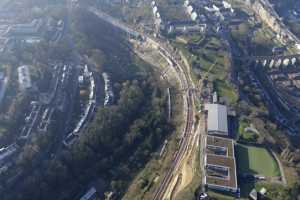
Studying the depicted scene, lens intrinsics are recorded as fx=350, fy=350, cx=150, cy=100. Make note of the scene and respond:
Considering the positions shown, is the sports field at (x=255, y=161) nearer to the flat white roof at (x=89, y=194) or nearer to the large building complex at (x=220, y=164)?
the large building complex at (x=220, y=164)

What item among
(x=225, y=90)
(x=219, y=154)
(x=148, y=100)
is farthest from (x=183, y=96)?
(x=219, y=154)

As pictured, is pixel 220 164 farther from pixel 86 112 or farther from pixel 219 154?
pixel 86 112

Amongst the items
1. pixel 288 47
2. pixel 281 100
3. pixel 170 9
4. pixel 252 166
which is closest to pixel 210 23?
pixel 170 9

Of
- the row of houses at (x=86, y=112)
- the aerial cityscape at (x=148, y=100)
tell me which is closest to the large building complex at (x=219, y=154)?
the aerial cityscape at (x=148, y=100)

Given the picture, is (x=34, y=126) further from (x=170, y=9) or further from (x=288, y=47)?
(x=288, y=47)

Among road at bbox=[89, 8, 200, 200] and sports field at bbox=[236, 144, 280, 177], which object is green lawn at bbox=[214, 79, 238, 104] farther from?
sports field at bbox=[236, 144, 280, 177]

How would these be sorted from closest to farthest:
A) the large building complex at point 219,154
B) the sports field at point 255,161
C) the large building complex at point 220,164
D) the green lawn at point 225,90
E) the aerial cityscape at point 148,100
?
the large building complex at point 220,164, the large building complex at point 219,154, the sports field at point 255,161, the aerial cityscape at point 148,100, the green lawn at point 225,90
